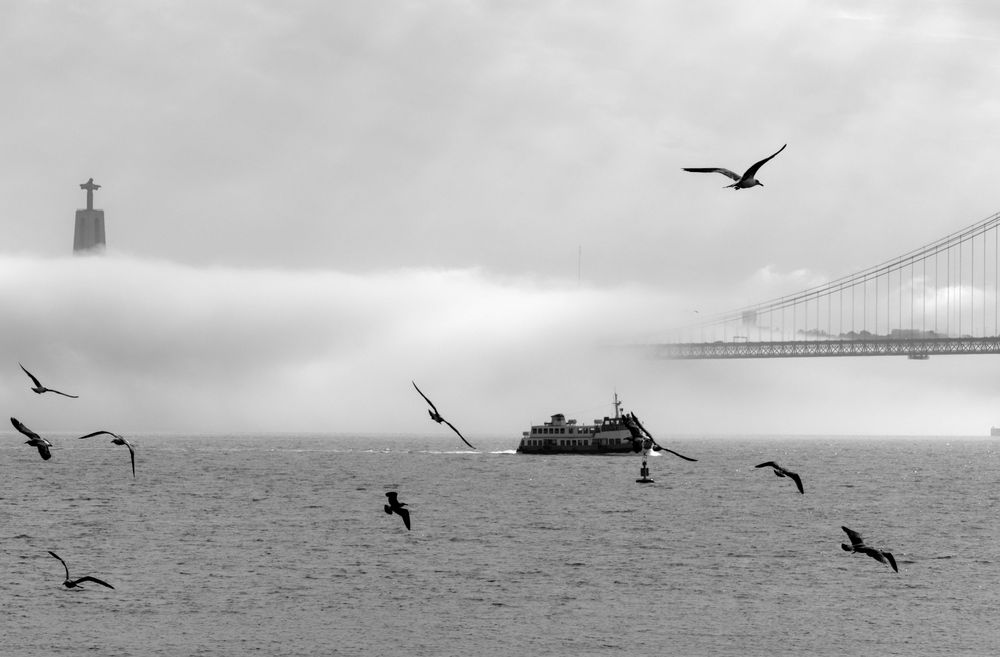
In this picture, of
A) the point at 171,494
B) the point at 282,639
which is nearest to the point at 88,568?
the point at 282,639

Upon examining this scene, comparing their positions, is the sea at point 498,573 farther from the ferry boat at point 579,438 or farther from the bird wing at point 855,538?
the ferry boat at point 579,438

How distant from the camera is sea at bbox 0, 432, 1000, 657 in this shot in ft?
152

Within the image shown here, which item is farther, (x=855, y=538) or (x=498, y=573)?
(x=498, y=573)

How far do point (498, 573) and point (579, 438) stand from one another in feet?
363

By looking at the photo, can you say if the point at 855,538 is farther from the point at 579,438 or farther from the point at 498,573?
the point at 579,438

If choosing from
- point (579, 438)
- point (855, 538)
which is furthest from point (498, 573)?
point (579, 438)

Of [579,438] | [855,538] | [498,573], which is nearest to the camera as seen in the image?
[855,538]

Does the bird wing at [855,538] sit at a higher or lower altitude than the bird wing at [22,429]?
lower

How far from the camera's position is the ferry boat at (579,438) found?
168 metres

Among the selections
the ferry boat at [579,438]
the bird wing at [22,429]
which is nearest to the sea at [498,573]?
the bird wing at [22,429]

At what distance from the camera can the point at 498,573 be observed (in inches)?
2378

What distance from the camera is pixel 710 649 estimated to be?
45.0 m

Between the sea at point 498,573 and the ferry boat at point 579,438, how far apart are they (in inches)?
2028

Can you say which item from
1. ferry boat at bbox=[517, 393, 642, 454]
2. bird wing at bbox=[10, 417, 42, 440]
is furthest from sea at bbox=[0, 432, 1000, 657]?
ferry boat at bbox=[517, 393, 642, 454]
